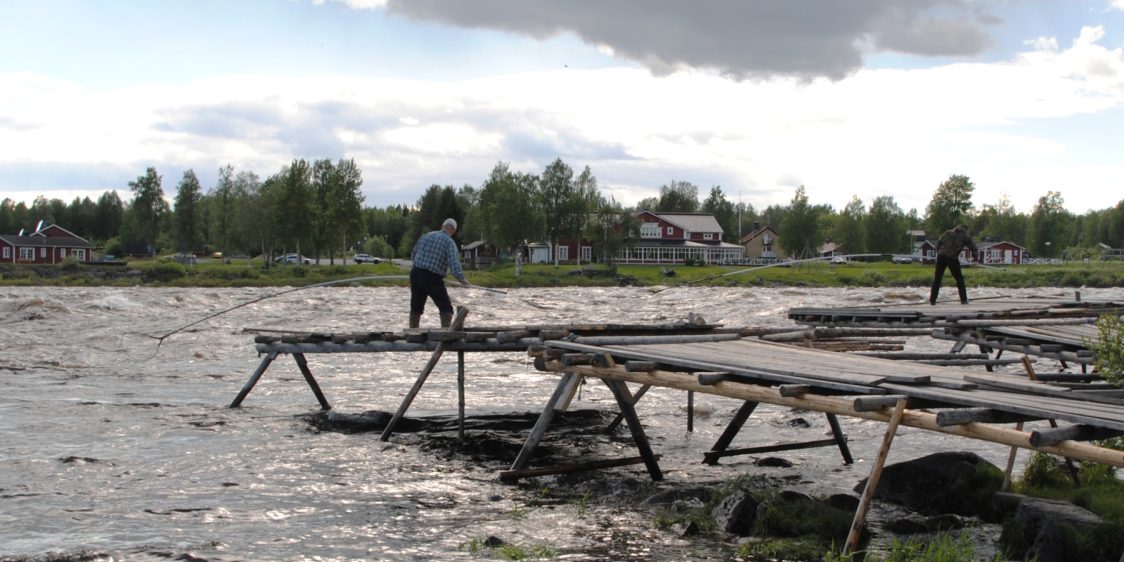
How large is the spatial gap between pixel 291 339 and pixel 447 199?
95.8 m

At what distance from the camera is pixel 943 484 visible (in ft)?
36.9

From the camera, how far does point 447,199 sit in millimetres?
112375

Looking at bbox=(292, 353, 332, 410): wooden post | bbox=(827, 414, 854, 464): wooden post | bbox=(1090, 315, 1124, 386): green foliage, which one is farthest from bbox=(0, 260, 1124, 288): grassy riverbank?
bbox=(1090, 315, 1124, 386): green foliage

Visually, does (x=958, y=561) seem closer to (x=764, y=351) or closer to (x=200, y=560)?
(x=764, y=351)

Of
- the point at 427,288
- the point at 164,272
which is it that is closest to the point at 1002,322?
the point at 427,288

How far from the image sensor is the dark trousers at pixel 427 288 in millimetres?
16469

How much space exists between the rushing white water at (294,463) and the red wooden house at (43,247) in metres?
82.4

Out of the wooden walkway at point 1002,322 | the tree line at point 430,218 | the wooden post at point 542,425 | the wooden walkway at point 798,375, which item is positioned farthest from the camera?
the tree line at point 430,218

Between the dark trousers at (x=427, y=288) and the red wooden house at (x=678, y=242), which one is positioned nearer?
the dark trousers at (x=427, y=288)

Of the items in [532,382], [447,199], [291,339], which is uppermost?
[447,199]

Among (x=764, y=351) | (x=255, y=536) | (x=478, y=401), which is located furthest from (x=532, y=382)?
(x=255, y=536)

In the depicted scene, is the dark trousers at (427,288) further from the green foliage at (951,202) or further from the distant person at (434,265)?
the green foliage at (951,202)

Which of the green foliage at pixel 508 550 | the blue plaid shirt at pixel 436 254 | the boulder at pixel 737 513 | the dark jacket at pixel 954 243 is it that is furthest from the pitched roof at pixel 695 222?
the green foliage at pixel 508 550

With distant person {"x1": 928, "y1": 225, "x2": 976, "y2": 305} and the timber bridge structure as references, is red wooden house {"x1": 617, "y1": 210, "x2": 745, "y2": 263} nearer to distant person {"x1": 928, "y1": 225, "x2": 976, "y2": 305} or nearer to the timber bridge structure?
distant person {"x1": 928, "y1": 225, "x2": 976, "y2": 305}
